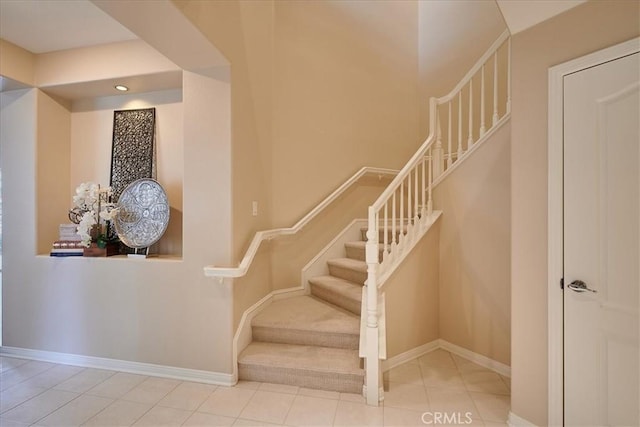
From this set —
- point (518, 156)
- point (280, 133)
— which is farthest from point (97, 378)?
point (518, 156)

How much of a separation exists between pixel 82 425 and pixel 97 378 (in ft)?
2.03

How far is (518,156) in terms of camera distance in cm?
179

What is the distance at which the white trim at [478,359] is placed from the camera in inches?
95.0

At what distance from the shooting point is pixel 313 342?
246 centimetres

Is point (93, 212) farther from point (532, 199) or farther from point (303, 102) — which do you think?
point (532, 199)

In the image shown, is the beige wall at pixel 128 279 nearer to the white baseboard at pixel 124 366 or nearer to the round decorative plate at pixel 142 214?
the white baseboard at pixel 124 366

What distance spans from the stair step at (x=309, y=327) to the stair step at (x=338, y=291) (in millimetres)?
86

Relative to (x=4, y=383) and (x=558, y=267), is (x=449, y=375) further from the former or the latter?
(x=4, y=383)

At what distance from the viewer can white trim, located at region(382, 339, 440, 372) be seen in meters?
2.48

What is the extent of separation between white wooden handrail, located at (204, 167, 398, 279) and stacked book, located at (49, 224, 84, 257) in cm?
141

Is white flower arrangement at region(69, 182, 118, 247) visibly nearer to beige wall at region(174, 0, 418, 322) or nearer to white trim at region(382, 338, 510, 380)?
beige wall at region(174, 0, 418, 322)

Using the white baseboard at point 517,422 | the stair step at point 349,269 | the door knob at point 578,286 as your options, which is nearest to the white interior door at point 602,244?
the door knob at point 578,286

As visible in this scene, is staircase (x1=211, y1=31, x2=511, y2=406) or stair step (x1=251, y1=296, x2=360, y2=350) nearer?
staircase (x1=211, y1=31, x2=511, y2=406)

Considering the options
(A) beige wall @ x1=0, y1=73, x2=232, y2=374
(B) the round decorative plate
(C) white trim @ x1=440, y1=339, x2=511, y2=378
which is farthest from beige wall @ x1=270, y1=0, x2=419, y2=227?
(C) white trim @ x1=440, y1=339, x2=511, y2=378
